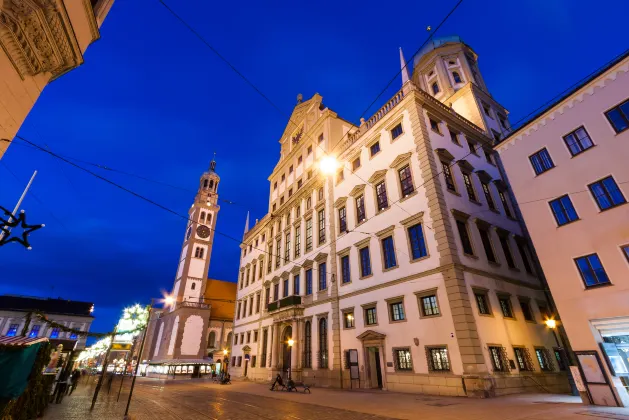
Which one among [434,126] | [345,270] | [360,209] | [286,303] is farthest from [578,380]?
[286,303]

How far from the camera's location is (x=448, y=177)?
66.3 feet

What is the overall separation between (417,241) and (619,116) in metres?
10.8

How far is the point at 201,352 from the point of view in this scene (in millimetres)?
52469

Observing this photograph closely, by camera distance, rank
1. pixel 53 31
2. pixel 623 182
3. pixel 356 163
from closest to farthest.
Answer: pixel 53 31 < pixel 623 182 < pixel 356 163

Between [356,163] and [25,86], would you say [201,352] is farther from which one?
[25,86]

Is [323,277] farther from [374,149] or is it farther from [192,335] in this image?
[192,335]

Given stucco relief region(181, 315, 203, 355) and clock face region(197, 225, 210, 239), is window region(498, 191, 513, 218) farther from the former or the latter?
clock face region(197, 225, 210, 239)

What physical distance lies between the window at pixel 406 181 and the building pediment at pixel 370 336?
30.8ft

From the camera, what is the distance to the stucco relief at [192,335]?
51.2 meters

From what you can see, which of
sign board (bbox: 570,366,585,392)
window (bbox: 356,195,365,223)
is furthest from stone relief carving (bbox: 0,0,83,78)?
sign board (bbox: 570,366,585,392)

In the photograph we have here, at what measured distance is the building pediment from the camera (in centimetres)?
1882

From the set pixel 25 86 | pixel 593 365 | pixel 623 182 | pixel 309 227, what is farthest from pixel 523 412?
pixel 309 227

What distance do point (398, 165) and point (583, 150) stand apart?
10255mm

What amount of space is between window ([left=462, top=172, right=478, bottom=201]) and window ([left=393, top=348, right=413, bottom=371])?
11321 millimetres
